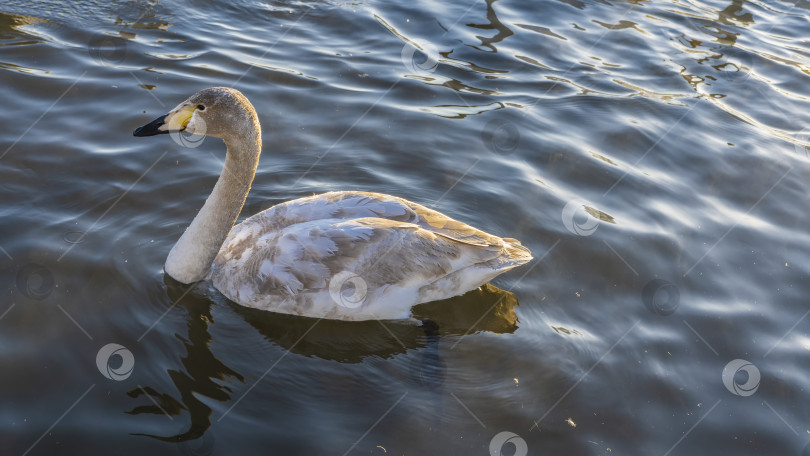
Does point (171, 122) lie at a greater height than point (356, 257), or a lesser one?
greater

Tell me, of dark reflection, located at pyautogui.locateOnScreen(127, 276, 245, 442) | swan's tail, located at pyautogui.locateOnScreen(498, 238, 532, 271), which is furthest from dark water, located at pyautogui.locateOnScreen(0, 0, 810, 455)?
swan's tail, located at pyautogui.locateOnScreen(498, 238, 532, 271)

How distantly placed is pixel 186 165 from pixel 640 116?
222 inches

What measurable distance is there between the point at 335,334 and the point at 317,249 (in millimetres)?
701

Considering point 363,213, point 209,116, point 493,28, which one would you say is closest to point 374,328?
point 363,213

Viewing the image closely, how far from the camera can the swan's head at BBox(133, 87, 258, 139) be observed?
581 cm

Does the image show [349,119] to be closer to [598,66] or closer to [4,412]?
[598,66]

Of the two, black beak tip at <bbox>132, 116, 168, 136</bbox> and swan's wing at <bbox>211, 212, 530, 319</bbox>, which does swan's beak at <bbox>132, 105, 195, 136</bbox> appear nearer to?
black beak tip at <bbox>132, 116, 168, 136</bbox>

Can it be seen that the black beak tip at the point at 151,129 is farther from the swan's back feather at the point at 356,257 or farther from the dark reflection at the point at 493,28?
the dark reflection at the point at 493,28

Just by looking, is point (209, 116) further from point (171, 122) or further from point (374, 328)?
point (374, 328)

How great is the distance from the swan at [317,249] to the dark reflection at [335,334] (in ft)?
0.36

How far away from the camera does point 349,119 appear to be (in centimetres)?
915

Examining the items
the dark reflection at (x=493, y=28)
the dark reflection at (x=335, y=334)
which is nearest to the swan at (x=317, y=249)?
the dark reflection at (x=335, y=334)

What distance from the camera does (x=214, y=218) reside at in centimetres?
623

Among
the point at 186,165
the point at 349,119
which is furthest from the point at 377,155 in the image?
the point at 186,165
